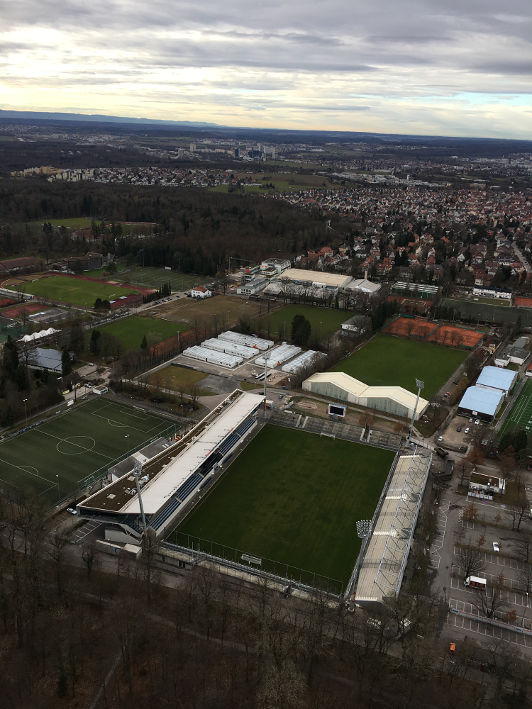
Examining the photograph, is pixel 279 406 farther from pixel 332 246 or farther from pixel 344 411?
pixel 332 246

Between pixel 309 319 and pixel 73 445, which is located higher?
pixel 309 319

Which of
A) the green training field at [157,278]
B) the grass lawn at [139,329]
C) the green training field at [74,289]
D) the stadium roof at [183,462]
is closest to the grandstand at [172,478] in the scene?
the stadium roof at [183,462]

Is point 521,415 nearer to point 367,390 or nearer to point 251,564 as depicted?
point 367,390

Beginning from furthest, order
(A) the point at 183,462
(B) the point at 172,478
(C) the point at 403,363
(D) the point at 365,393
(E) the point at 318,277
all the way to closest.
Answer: (E) the point at 318,277 < (C) the point at 403,363 < (D) the point at 365,393 < (A) the point at 183,462 < (B) the point at 172,478

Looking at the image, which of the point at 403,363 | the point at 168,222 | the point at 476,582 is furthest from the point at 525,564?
the point at 168,222

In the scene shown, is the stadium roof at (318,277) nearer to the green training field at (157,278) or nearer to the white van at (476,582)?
the green training field at (157,278)

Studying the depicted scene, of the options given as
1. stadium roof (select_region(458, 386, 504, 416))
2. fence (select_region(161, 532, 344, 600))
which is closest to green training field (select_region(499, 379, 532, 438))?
stadium roof (select_region(458, 386, 504, 416))
